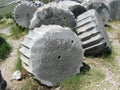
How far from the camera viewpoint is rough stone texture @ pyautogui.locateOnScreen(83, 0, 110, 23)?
1466 cm

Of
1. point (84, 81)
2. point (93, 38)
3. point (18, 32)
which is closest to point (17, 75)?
point (84, 81)

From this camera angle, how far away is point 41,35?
334 inches

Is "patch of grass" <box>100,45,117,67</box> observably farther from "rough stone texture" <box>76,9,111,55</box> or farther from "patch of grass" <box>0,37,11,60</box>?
"patch of grass" <box>0,37,11,60</box>

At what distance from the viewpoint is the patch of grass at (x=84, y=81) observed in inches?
332

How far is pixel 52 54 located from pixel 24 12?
235 inches

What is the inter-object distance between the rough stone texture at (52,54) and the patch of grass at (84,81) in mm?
208

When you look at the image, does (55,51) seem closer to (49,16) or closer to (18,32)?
(49,16)

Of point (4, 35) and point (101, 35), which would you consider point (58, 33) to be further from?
point (4, 35)

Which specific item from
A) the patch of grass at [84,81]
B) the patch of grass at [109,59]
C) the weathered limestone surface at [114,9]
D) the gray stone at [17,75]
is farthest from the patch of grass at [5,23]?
the patch of grass at [84,81]

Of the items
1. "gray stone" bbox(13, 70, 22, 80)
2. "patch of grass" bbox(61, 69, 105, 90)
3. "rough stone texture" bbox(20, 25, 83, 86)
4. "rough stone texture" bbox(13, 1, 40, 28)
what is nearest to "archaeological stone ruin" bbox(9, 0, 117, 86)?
"rough stone texture" bbox(20, 25, 83, 86)

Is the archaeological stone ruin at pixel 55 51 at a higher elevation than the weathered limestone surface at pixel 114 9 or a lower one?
higher

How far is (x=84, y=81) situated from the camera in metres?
8.70

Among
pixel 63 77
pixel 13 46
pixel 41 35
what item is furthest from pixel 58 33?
pixel 13 46

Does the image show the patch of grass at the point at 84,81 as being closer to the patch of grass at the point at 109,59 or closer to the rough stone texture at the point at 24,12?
the patch of grass at the point at 109,59
